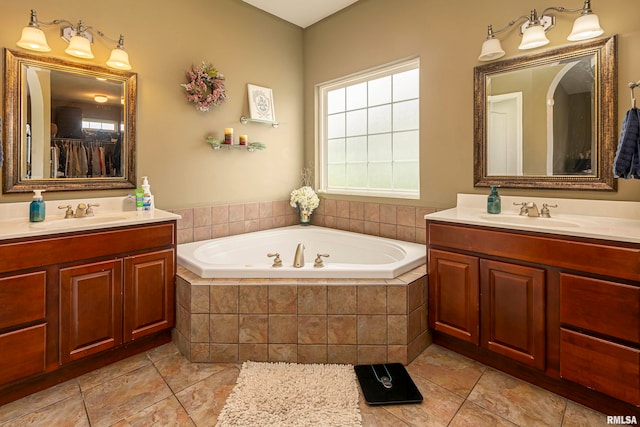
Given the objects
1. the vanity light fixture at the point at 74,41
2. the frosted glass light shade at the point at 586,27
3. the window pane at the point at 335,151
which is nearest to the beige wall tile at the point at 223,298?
the vanity light fixture at the point at 74,41

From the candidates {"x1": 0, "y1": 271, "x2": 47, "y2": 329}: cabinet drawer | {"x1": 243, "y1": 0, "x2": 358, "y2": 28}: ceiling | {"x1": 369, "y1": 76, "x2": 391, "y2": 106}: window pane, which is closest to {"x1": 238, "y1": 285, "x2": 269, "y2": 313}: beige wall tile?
{"x1": 0, "y1": 271, "x2": 47, "y2": 329}: cabinet drawer

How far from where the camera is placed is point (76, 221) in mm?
2139

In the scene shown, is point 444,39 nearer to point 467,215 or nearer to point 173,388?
point 467,215

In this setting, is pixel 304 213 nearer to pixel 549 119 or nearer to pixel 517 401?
pixel 549 119

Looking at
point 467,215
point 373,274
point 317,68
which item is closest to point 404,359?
point 373,274

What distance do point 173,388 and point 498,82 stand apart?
2.86 metres

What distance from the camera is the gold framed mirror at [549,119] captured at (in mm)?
1998

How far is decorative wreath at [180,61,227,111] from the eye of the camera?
281 cm

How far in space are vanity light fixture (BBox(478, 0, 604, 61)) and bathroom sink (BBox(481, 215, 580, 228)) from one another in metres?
1.04

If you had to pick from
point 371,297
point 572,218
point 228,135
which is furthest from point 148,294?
point 572,218

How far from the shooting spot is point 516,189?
236cm

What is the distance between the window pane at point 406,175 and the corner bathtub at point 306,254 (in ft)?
1.74

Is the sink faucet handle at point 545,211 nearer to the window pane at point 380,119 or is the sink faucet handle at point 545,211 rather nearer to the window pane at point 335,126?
Result: the window pane at point 380,119

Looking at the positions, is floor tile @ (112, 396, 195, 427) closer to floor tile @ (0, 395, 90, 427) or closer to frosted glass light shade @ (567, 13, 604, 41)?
floor tile @ (0, 395, 90, 427)
